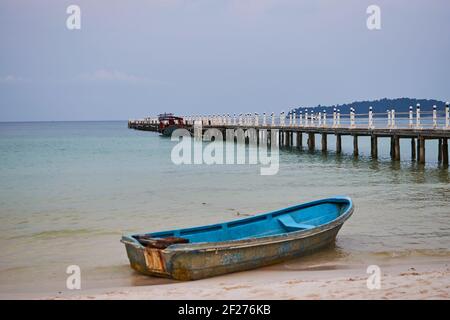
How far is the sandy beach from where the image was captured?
812 cm

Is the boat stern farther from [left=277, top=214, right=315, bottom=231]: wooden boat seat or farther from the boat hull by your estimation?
[left=277, top=214, right=315, bottom=231]: wooden boat seat

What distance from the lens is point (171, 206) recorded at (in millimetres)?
19625

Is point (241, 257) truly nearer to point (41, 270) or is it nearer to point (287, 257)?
point (287, 257)

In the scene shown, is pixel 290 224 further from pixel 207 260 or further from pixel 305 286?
pixel 305 286

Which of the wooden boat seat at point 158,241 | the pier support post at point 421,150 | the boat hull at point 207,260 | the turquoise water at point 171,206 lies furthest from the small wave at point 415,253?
the pier support post at point 421,150

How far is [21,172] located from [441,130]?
22.5 m

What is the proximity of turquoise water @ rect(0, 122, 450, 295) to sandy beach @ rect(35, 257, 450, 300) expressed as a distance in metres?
0.95

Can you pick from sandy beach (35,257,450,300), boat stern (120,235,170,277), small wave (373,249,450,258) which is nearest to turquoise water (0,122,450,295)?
small wave (373,249,450,258)

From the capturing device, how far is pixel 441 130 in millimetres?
25312

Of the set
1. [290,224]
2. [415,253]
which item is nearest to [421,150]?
[415,253]

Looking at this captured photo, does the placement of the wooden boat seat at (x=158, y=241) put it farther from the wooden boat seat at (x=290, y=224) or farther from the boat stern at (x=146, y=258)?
the wooden boat seat at (x=290, y=224)

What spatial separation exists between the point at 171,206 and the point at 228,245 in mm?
9879
